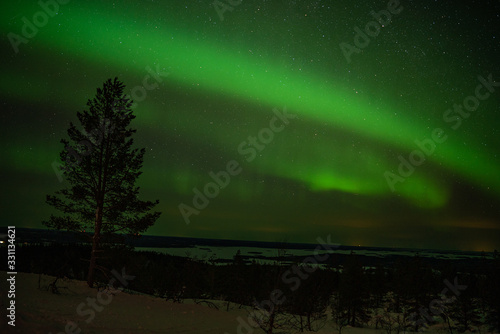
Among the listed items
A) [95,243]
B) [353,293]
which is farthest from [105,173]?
[353,293]

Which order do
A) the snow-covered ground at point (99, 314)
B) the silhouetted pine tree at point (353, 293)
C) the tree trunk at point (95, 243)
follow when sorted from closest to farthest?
the snow-covered ground at point (99, 314) → the tree trunk at point (95, 243) → the silhouetted pine tree at point (353, 293)

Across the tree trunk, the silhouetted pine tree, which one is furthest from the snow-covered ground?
the silhouetted pine tree

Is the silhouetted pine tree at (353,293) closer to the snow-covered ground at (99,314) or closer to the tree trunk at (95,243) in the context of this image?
the snow-covered ground at (99,314)

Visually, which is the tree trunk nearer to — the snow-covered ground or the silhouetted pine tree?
the snow-covered ground

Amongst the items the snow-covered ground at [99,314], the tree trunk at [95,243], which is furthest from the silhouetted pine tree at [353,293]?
the tree trunk at [95,243]

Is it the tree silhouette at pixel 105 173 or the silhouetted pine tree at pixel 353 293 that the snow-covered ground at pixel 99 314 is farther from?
the silhouetted pine tree at pixel 353 293

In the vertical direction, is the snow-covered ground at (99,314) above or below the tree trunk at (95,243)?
below

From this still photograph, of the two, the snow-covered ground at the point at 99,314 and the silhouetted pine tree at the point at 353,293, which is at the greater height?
the silhouetted pine tree at the point at 353,293

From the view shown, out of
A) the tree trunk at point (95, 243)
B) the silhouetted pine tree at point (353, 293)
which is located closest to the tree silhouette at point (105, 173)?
the tree trunk at point (95, 243)

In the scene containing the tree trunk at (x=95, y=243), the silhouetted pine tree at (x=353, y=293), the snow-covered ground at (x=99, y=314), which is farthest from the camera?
the silhouetted pine tree at (x=353, y=293)

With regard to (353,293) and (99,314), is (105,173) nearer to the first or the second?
(99,314)

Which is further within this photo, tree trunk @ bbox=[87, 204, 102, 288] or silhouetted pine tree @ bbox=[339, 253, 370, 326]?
silhouetted pine tree @ bbox=[339, 253, 370, 326]

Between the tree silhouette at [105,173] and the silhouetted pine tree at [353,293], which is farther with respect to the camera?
the silhouetted pine tree at [353,293]

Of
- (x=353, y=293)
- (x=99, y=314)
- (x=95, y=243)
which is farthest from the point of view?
(x=353, y=293)
